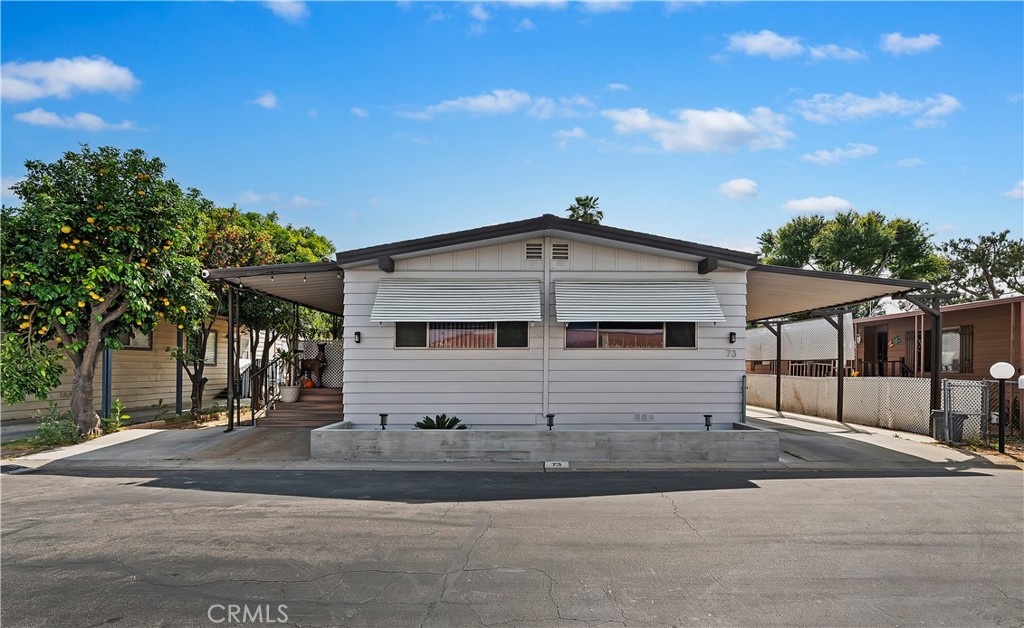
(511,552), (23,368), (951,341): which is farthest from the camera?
(951,341)

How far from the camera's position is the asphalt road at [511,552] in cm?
443

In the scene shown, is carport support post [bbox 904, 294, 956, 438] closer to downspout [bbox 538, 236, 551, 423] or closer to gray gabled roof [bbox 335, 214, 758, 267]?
gray gabled roof [bbox 335, 214, 758, 267]

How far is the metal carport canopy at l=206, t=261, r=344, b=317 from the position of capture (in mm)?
11742

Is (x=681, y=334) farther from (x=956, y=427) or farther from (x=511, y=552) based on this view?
(x=511, y=552)

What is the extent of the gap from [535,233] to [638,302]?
215cm

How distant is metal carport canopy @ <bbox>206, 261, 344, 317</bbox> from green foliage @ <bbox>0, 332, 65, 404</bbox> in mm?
2993

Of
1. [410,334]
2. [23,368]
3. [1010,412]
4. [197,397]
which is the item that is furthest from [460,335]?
[1010,412]

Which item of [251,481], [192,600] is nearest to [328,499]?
[251,481]

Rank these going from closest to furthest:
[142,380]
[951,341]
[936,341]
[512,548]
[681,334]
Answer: [512,548] < [681,334] < [936,341] < [951,341] < [142,380]

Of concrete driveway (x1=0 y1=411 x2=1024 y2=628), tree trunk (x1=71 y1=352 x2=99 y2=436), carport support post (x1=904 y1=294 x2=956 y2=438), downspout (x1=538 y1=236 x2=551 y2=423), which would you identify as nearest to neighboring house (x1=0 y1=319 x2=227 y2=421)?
tree trunk (x1=71 y1=352 x2=99 y2=436)

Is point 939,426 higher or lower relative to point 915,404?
lower

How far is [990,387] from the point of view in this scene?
1429 cm

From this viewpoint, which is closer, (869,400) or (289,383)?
(869,400)

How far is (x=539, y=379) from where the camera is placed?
11.6 metres
